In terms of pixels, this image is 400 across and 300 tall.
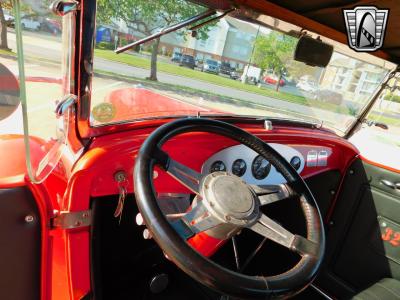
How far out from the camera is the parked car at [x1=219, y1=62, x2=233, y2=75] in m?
1.54

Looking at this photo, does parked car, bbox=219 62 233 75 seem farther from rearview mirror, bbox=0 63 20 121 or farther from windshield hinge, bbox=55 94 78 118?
rearview mirror, bbox=0 63 20 121

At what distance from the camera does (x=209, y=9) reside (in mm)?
1469

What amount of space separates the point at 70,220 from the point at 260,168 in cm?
103

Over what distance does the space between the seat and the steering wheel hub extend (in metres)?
1.17

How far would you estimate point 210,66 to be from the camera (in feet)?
4.88

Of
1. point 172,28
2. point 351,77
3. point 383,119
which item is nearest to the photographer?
point 172,28

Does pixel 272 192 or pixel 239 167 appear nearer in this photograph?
pixel 272 192

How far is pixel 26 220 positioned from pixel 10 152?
11.2 inches

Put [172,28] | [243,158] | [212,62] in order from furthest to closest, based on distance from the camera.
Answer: [243,158] → [212,62] → [172,28]

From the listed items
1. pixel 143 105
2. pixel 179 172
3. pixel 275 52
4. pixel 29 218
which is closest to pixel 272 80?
pixel 275 52

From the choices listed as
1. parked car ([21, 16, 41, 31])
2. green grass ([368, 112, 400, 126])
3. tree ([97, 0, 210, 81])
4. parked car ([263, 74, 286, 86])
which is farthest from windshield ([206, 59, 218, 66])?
green grass ([368, 112, 400, 126])

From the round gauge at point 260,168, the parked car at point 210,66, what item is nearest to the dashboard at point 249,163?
the round gauge at point 260,168

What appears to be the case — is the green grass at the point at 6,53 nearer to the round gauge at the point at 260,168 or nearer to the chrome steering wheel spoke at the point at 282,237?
the chrome steering wheel spoke at the point at 282,237

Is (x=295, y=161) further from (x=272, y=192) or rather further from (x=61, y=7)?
(x=61, y=7)
